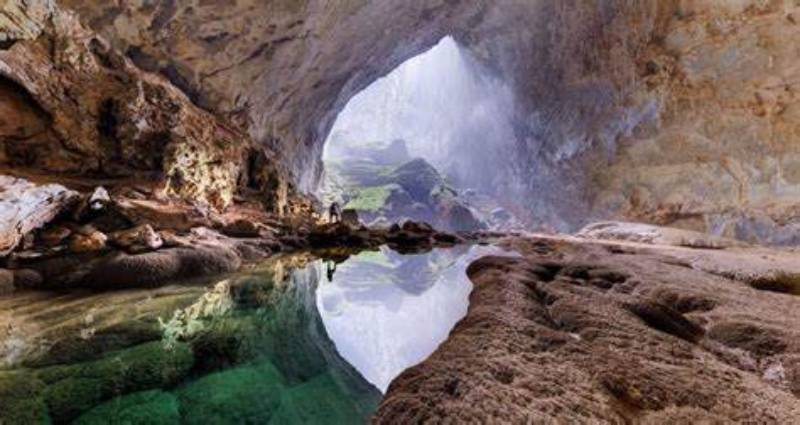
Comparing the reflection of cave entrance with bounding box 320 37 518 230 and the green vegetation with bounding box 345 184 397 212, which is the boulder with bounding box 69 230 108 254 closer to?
the reflection of cave entrance with bounding box 320 37 518 230

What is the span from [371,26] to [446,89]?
42.4 meters

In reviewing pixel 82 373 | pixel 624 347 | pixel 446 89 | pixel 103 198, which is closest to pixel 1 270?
pixel 103 198

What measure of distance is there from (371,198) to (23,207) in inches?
1916

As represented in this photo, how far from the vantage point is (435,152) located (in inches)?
3034

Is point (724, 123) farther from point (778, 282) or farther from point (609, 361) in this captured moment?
point (609, 361)

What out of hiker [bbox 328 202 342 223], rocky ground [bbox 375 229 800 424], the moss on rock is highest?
hiker [bbox 328 202 342 223]

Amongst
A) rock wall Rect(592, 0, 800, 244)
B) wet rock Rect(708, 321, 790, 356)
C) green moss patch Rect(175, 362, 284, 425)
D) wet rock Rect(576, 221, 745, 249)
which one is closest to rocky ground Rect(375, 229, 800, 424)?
wet rock Rect(708, 321, 790, 356)

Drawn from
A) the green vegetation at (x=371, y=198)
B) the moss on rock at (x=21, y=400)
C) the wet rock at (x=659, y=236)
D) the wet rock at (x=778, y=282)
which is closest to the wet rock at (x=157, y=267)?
the moss on rock at (x=21, y=400)

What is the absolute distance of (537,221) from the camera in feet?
114

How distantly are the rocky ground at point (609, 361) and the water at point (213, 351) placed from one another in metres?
1.04

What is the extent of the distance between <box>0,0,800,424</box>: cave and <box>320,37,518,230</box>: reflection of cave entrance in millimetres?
9500

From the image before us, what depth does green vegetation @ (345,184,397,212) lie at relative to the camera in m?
53.3

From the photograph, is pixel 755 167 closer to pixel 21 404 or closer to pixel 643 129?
pixel 643 129

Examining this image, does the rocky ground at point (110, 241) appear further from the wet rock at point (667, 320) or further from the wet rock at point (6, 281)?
the wet rock at point (667, 320)
